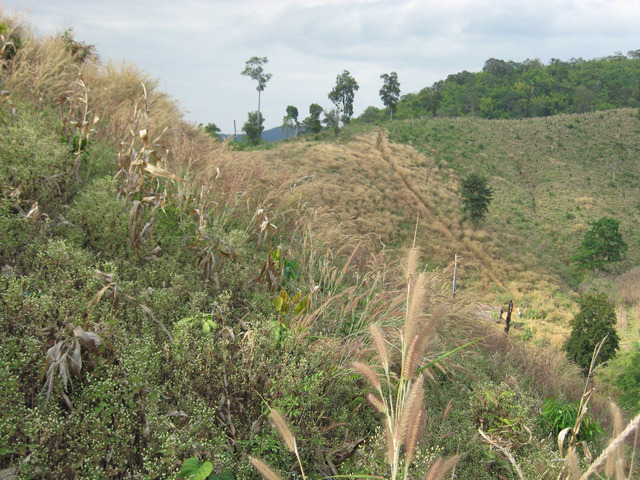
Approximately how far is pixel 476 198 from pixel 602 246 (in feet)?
32.8

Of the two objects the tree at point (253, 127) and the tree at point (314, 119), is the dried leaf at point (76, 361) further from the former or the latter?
the tree at point (314, 119)

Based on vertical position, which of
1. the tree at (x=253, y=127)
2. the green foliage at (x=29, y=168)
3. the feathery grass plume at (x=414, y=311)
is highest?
the tree at (x=253, y=127)

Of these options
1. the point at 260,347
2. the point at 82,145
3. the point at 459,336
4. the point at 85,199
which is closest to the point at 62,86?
the point at 82,145

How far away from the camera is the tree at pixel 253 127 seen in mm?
Result: 43938

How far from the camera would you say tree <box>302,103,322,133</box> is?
4772 cm

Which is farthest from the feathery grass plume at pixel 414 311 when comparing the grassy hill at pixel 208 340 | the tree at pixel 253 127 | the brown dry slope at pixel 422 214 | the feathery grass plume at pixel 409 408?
the tree at pixel 253 127

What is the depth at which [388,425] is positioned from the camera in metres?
0.93

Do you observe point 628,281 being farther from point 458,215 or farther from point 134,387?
point 134,387

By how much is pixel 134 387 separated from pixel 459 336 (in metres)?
2.81

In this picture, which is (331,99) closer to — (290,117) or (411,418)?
(290,117)

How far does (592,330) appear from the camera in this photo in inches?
608

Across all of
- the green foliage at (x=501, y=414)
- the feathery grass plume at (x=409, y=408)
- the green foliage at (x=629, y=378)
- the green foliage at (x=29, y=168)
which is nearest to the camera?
the feathery grass plume at (x=409, y=408)

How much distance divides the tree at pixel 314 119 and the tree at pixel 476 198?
20717mm

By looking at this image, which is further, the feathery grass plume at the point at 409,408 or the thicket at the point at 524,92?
the thicket at the point at 524,92
